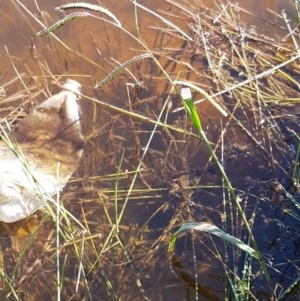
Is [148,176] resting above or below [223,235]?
below

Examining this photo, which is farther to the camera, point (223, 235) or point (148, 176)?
point (148, 176)

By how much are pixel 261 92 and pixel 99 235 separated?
A: 87 cm

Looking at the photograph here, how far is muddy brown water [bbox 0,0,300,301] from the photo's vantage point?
5.98 ft

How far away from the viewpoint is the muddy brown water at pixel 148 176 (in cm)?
182

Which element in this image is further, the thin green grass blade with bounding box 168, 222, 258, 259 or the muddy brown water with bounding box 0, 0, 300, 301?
the muddy brown water with bounding box 0, 0, 300, 301

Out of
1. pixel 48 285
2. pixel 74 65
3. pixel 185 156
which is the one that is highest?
pixel 74 65

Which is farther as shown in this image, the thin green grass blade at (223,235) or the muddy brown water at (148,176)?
the muddy brown water at (148,176)

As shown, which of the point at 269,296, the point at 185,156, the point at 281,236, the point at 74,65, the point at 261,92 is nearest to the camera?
the point at 269,296

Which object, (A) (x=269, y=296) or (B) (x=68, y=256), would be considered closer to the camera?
(A) (x=269, y=296)

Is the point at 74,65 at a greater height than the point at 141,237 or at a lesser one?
greater

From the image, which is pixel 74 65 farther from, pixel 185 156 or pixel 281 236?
pixel 281 236

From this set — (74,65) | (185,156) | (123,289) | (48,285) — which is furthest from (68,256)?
(74,65)

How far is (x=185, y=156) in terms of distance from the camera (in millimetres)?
2113

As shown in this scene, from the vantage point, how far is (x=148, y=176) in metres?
2.07
